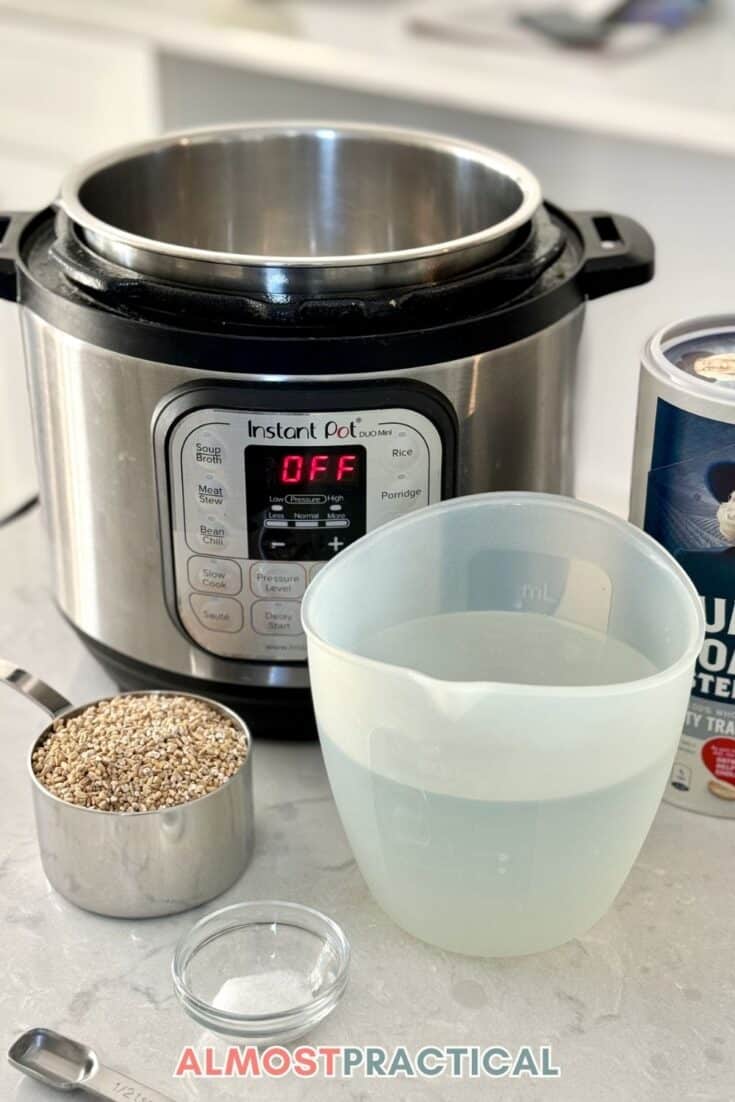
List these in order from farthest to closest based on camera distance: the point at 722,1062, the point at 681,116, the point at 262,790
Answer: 1. the point at 681,116
2. the point at 262,790
3. the point at 722,1062

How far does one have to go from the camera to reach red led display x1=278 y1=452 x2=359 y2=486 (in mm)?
677

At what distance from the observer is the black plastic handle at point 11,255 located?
2.44 feet

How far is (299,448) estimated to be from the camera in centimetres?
67

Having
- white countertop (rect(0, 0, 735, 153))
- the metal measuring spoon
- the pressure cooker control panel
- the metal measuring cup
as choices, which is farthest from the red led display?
white countertop (rect(0, 0, 735, 153))

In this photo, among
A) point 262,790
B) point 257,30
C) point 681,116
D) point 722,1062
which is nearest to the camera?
point 722,1062

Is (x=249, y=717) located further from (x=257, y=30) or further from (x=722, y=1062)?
(x=257, y=30)

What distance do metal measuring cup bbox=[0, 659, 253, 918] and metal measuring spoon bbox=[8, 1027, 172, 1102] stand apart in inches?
3.0

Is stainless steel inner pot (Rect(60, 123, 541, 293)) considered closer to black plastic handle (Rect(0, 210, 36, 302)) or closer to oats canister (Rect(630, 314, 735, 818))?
black plastic handle (Rect(0, 210, 36, 302))

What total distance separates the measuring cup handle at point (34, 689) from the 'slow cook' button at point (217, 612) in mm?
82

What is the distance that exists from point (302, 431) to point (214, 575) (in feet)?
0.32

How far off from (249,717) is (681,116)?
1.17 metres

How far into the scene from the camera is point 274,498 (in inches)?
27.2

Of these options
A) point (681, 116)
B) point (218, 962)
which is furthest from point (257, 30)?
point (218, 962)

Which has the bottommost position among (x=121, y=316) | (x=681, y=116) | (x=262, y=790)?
(x=262, y=790)
